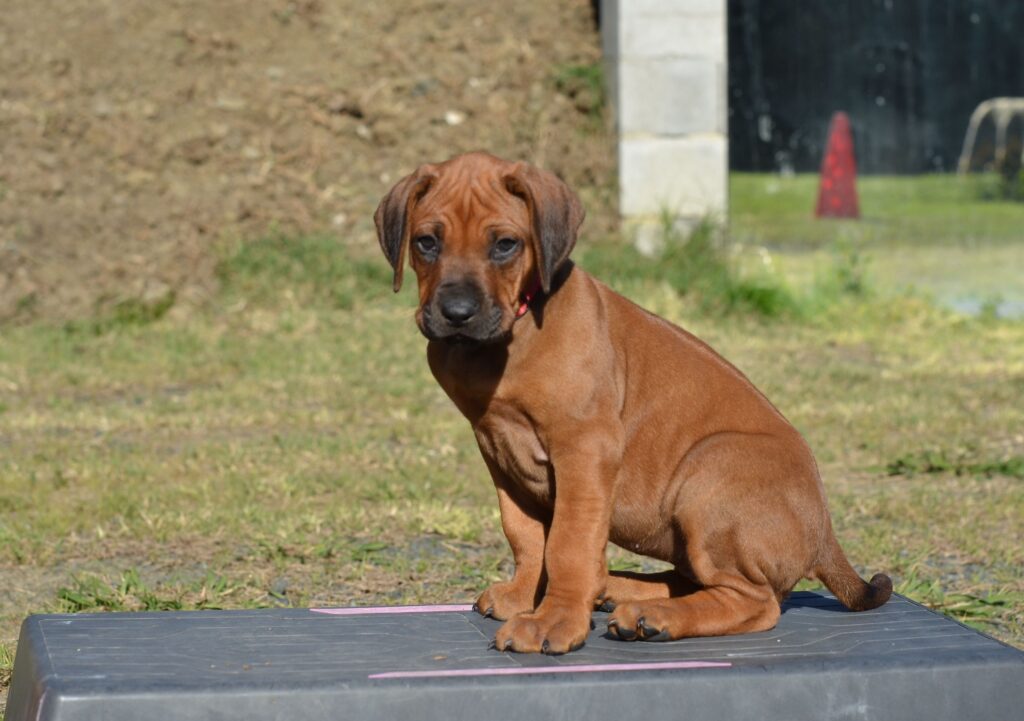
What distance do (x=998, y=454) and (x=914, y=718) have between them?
15.3ft

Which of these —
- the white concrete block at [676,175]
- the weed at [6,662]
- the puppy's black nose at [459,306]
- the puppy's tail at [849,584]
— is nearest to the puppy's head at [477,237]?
the puppy's black nose at [459,306]

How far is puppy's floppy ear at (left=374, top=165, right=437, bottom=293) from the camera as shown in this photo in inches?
165

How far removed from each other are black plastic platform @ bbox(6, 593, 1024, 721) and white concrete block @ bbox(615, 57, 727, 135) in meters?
8.70

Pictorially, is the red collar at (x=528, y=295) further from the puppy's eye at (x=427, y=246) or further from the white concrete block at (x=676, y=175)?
the white concrete block at (x=676, y=175)

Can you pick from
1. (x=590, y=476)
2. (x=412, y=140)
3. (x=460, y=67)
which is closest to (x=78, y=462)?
(x=590, y=476)

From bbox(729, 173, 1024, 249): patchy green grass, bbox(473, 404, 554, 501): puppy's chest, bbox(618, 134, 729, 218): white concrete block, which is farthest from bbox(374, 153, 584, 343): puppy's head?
bbox(729, 173, 1024, 249): patchy green grass

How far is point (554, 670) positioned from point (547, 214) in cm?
126

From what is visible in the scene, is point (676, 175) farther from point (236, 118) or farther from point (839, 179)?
point (236, 118)

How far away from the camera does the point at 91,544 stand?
6.31 meters

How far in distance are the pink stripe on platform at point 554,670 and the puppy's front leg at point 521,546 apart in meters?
0.72

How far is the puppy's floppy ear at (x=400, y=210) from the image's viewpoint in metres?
4.20

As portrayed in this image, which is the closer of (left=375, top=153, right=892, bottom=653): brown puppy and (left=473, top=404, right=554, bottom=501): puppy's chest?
(left=375, top=153, right=892, bottom=653): brown puppy

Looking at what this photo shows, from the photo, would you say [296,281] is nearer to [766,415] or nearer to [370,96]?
[370,96]

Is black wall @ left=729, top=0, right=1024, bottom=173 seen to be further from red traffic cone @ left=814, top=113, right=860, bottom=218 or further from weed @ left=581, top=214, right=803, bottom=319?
weed @ left=581, top=214, right=803, bottom=319
